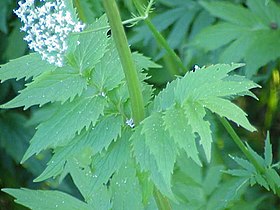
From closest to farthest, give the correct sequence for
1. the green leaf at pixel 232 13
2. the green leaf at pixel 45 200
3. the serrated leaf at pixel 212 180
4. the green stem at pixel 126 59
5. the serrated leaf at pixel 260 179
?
the green stem at pixel 126 59 < the green leaf at pixel 45 200 < the serrated leaf at pixel 260 179 < the serrated leaf at pixel 212 180 < the green leaf at pixel 232 13

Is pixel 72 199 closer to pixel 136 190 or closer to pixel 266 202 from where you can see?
pixel 136 190

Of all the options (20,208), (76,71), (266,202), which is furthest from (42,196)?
(20,208)

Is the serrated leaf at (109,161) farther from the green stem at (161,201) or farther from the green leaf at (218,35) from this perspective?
the green leaf at (218,35)

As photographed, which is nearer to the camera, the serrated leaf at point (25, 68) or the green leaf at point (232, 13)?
the serrated leaf at point (25, 68)

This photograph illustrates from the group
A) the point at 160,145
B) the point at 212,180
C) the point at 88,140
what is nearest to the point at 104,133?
the point at 88,140

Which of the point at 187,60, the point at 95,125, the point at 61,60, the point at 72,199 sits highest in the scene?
the point at 61,60

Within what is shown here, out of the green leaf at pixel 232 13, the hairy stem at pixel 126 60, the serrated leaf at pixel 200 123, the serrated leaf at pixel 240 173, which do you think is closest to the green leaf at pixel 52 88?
the hairy stem at pixel 126 60
